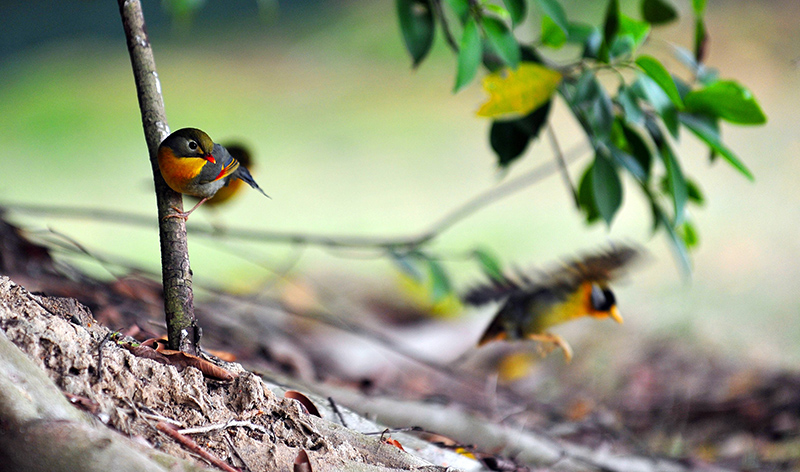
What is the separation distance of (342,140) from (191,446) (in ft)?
9.38

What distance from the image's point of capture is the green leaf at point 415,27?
0.99m

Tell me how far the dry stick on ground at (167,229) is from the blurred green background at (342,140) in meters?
2.14

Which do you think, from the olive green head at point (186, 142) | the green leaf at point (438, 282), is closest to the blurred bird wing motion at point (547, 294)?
the green leaf at point (438, 282)

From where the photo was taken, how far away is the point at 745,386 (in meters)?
1.76

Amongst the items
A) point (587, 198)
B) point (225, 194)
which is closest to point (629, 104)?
point (587, 198)

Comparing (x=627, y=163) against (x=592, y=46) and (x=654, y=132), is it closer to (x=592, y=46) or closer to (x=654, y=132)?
(x=654, y=132)

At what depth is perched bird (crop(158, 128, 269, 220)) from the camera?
0.54 metres

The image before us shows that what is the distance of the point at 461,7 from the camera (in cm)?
88

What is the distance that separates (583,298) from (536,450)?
276 millimetres

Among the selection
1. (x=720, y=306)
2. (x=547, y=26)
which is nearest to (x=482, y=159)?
(x=720, y=306)

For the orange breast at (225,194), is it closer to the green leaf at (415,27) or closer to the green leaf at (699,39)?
the green leaf at (415,27)

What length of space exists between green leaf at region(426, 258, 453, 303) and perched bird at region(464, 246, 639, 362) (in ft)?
0.35

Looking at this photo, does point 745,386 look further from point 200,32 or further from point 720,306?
point 200,32

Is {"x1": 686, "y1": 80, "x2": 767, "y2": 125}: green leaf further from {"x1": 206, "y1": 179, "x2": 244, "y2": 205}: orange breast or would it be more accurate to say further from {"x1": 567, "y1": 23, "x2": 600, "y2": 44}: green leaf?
{"x1": 206, "y1": 179, "x2": 244, "y2": 205}: orange breast
